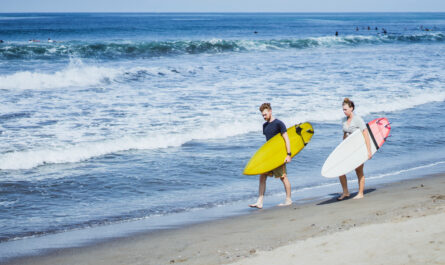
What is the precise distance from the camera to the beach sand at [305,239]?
459 centimetres

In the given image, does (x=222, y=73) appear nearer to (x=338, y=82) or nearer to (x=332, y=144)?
(x=338, y=82)

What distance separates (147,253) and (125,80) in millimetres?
17086

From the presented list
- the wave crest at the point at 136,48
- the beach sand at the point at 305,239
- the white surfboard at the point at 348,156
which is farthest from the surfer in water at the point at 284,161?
the wave crest at the point at 136,48

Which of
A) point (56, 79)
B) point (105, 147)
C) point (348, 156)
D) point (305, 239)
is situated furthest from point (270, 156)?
point (56, 79)

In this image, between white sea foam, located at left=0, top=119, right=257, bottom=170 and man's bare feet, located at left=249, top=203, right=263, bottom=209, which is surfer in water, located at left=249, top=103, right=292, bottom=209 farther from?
white sea foam, located at left=0, top=119, right=257, bottom=170

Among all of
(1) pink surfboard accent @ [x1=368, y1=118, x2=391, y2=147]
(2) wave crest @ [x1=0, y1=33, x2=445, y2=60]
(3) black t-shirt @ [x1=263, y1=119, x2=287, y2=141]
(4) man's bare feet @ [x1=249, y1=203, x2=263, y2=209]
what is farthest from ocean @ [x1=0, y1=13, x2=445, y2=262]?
(2) wave crest @ [x1=0, y1=33, x2=445, y2=60]

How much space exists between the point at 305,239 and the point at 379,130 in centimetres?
354

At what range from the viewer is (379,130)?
26.7 ft

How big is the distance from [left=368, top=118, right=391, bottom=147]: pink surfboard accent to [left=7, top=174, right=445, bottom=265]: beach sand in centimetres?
116

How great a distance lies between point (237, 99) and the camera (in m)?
16.9

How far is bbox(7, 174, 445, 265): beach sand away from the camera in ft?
15.0

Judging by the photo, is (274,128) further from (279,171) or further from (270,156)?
(279,171)

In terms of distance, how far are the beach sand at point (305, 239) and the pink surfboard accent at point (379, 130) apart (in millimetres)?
1161

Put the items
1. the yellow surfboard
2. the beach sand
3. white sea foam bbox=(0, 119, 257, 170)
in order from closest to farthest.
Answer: the beach sand → the yellow surfboard → white sea foam bbox=(0, 119, 257, 170)
